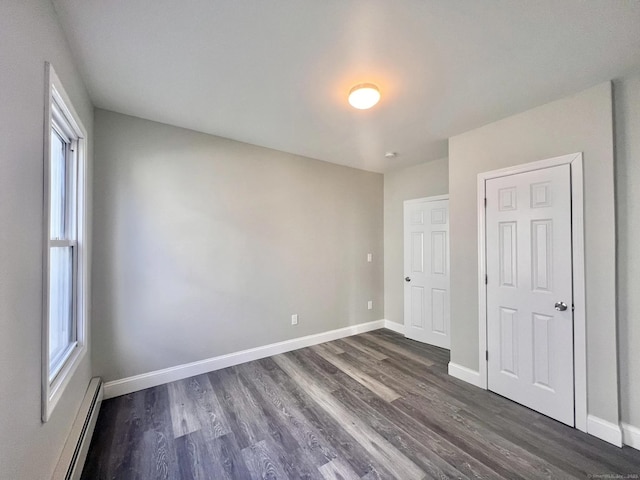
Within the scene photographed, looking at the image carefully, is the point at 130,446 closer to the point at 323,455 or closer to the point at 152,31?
the point at 323,455

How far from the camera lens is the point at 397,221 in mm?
4137

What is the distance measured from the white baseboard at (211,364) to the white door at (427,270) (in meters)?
0.95

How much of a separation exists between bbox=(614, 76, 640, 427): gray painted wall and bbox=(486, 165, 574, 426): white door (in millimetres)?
265

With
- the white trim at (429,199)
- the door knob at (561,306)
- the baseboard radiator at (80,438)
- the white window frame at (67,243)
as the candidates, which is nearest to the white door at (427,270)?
the white trim at (429,199)

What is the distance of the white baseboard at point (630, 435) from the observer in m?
1.73

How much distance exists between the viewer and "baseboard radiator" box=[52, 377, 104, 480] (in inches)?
53.6

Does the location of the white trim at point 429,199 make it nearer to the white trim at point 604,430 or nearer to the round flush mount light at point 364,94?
the round flush mount light at point 364,94

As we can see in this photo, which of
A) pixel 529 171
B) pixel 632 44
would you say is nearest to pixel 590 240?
pixel 529 171

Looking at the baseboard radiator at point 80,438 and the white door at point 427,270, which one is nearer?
the baseboard radiator at point 80,438

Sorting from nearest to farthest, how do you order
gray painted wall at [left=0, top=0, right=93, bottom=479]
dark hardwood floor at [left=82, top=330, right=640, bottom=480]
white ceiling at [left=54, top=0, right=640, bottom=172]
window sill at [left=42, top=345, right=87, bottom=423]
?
gray painted wall at [left=0, top=0, right=93, bottom=479] → window sill at [left=42, top=345, right=87, bottom=423] → white ceiling at [left=54, top=0, right=640, bottom=172] → dark hardwood floor at [left=82, top=330, right=640, bottom=480]

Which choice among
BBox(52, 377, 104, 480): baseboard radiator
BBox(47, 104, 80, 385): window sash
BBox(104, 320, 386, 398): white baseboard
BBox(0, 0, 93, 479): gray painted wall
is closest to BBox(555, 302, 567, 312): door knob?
BBox(104, 320, 386, 398): white baseboard

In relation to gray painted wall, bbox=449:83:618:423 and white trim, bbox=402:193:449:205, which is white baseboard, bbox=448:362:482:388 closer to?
gray painted wall, bbox=449:83:618:423

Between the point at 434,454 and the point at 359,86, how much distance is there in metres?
2.62

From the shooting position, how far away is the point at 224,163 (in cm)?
289
